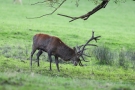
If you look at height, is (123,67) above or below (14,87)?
below

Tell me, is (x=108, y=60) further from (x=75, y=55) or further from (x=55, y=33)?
(x=55, y=33)

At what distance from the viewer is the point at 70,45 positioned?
31.4 m

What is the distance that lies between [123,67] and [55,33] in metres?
15.7

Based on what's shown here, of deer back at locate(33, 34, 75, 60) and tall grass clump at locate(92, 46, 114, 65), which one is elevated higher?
deer back at locate(33, 34, 75, 60)

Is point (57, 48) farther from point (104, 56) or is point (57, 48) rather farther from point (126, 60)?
point (126, 60)

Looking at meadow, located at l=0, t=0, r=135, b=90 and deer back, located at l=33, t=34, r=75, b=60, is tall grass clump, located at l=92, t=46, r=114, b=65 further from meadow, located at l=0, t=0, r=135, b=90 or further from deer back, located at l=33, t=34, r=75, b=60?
deer back, located at l=33, t=34, r=75, b=60

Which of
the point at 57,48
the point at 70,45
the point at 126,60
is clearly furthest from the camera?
the point at 70,45

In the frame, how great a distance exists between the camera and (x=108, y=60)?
22734 mm

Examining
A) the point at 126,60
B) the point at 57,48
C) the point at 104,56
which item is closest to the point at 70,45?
the point at 104,56

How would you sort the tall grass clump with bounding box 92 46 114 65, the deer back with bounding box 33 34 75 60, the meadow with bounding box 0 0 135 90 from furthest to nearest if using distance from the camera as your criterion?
the tall grass clump with bounding box 92 46 114 65 < the deer back with bounding box 33 34 75 60 < the meadow with bounding box 0 0 135 90

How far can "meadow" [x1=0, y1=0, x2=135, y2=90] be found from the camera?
1130cm

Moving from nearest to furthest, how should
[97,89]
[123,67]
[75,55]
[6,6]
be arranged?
[97,89] < [75,55] < [123,67] < [6,6]

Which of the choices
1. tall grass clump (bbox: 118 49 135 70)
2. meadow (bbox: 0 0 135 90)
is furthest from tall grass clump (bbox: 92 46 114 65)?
tall grass clump (bbox: 118 49 135 70)

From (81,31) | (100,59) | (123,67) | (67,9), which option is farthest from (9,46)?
(67,9)
